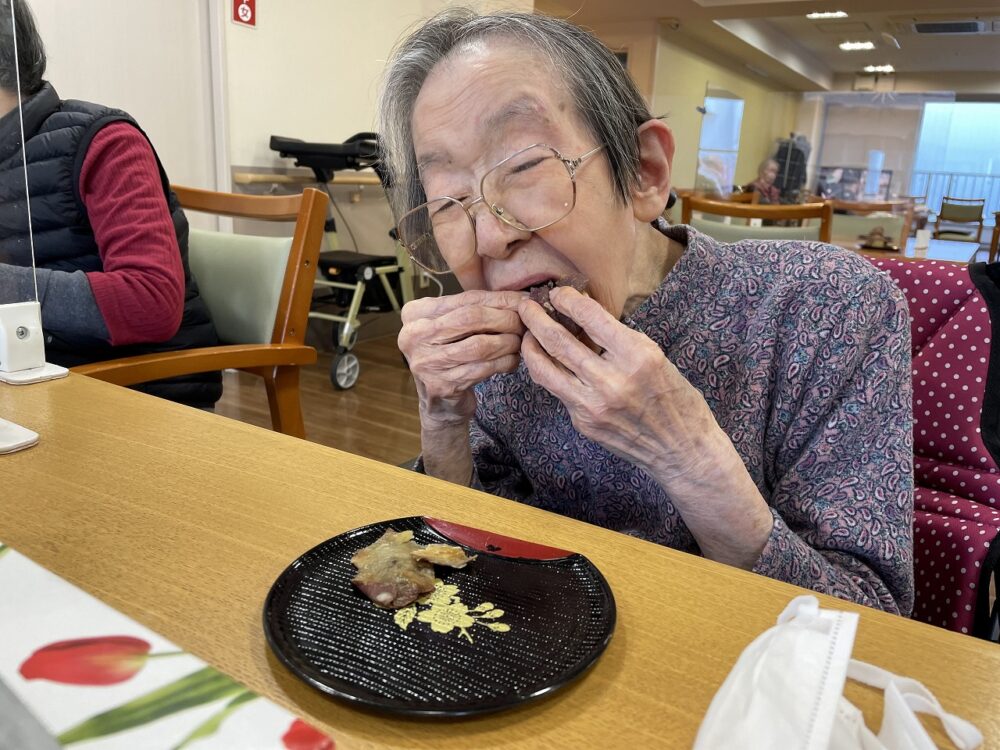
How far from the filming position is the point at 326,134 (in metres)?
4.83

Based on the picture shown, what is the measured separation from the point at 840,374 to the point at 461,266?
0.52 m

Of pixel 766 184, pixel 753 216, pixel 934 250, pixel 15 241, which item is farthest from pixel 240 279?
pixel 766 184

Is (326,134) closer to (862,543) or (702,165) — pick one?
(702,165)

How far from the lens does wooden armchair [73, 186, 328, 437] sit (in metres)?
1.72

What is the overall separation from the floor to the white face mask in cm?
281

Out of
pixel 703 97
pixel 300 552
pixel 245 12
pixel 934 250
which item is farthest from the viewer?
pixel 703 97

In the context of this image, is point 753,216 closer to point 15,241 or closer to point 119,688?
point 15,241

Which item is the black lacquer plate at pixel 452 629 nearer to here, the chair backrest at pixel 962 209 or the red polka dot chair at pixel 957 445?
the red polka dot chair at pixel 957 445

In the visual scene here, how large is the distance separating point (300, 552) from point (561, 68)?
0.67m

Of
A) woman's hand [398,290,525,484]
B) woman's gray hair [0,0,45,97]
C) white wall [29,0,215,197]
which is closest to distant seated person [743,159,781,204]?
white wall [29,0,215,197]

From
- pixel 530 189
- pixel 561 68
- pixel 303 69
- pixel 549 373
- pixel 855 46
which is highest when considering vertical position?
pixel 855 46

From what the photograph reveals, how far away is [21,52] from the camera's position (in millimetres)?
1419

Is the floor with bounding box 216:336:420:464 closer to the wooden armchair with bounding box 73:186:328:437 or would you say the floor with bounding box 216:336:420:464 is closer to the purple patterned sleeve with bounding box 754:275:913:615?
the wooden armchair with bounding box 73:186:328:437

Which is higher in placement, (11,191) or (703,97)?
(703,97)
